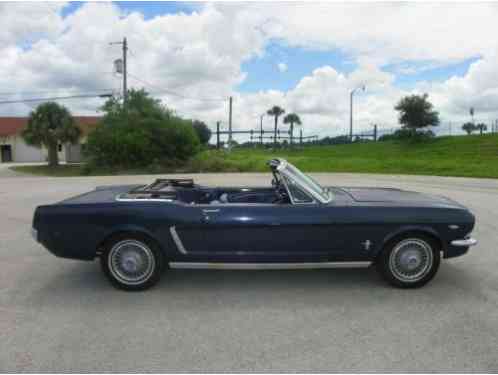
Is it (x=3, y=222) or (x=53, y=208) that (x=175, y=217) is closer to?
(x=53, y=208)

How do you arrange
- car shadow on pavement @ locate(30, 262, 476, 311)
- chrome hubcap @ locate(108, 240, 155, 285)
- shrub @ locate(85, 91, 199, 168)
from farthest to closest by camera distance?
shrub @ locate(85, 91, 199, 168), chrome hubcap @ locate(108, 240, 155, 285), car shadow on pavement @ locate(30, 262, 476, 311)

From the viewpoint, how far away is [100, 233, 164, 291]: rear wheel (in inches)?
159

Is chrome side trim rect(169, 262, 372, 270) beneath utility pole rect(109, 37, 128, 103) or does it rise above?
beneath

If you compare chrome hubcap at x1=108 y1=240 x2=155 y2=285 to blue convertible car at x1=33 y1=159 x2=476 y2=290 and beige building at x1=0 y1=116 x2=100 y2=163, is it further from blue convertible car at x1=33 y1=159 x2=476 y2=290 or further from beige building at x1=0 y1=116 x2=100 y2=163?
beige building at x1=0 y1=116 x2=100 y2=163

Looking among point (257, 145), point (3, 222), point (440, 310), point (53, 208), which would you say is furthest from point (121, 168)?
point (257, 145)

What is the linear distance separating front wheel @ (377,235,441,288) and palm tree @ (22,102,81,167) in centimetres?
3007

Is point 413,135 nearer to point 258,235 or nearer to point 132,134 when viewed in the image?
point 132,134

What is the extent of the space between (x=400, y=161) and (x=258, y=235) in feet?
81.1

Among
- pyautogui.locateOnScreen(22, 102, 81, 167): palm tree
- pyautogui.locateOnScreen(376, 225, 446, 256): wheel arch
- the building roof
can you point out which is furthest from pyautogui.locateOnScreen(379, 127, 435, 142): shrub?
pyautogui.locateOnScreen(376, 225, 446, 256): wheel arch

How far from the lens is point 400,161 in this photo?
1047 inches

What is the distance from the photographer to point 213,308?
369 cm

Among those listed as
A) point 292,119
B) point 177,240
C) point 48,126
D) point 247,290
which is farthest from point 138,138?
point 292,119

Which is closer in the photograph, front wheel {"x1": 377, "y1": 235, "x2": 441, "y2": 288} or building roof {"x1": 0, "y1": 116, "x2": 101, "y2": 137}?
front wheel {"x1": 377, "y1": 235, "x2": 441, "y2": 288}

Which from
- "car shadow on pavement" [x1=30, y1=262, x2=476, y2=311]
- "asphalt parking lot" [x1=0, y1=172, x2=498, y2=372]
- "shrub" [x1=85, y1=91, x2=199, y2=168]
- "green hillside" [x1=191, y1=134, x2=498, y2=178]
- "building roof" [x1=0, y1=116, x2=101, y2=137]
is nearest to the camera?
"asphalt parking lot" [x1=0, y1=172, x2=498, y2=372]
